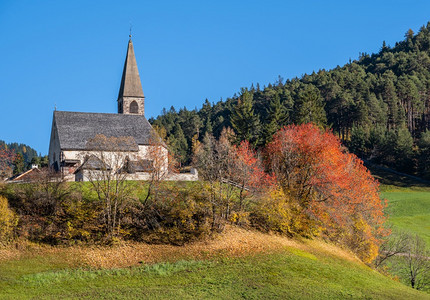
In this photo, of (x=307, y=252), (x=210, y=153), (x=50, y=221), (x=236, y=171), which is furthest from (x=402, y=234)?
(x=50, y=221)

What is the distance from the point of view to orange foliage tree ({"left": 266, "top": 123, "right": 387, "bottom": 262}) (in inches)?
1535

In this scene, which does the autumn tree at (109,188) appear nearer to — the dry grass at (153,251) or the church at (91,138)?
the dry grass at (153,251)

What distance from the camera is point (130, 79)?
212ft

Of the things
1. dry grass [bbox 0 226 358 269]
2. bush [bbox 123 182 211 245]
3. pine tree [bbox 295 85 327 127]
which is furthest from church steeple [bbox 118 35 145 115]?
dry grass [bbox 0 226 358 269]

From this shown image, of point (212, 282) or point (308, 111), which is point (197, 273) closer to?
point (212, 282)

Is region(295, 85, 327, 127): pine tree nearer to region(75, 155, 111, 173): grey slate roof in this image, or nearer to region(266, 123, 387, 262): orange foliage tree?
region(266, 123, 387, 262): orange foliage tree

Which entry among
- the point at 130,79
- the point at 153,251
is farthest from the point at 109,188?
the point at 130,79

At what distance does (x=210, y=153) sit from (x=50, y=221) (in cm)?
1321

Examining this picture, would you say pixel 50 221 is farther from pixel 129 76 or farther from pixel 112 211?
pixel 129 76

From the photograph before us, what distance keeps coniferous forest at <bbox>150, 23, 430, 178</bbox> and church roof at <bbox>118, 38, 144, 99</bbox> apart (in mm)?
6728

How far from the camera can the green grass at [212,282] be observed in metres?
22.4

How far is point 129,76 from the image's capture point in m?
64.8

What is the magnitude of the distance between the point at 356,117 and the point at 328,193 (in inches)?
2456

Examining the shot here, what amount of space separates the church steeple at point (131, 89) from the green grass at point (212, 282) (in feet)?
127
